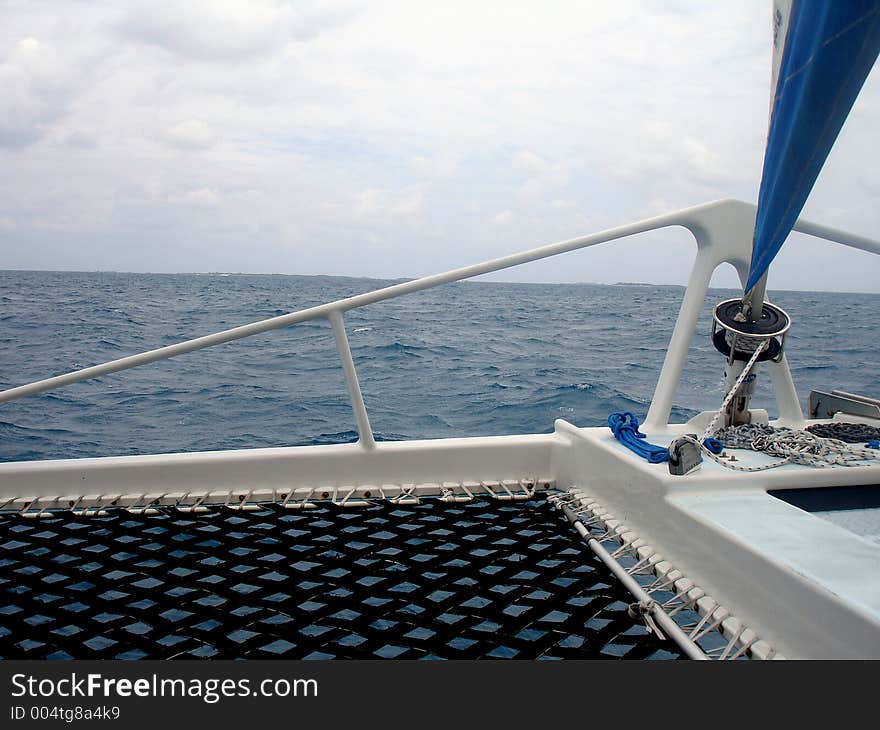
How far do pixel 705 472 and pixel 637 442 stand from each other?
14.5 inches

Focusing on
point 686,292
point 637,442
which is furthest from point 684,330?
point 637,442

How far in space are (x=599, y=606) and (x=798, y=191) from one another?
4.17 ft

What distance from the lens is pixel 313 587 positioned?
2.18 m

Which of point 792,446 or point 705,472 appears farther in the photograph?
point 792,446

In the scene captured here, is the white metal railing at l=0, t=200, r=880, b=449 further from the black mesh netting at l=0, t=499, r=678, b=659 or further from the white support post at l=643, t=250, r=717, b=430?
the black mesh netting at l=0, t=499, r=678, b=659

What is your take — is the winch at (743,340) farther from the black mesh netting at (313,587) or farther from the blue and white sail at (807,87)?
the black mesh netting at (313,587)

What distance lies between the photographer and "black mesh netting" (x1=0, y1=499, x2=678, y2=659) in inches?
73.3

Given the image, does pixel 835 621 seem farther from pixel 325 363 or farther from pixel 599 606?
pixel 325 363

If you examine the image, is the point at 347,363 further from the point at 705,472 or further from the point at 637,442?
the point at 705,472

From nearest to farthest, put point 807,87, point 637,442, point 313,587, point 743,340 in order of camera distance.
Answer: point 807,87
point 313,587
point 637,442
point 743,340

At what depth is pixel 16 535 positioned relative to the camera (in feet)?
8.29

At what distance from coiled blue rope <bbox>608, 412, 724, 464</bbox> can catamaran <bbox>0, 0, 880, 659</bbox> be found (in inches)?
0.4

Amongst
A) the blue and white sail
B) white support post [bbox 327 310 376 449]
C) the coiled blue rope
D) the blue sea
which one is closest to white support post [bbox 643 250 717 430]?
the coiled blue rope

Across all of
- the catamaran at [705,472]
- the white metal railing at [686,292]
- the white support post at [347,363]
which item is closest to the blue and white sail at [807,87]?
the catamaran at [705,472]
